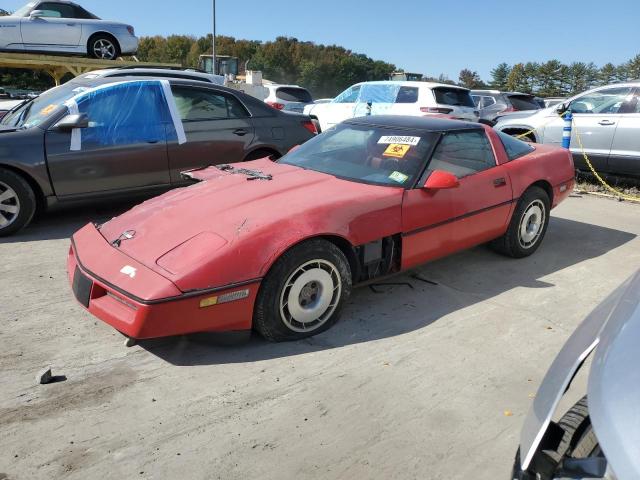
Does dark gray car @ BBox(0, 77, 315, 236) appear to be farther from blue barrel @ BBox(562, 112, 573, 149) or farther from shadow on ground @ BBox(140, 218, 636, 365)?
blue barrel @ BBox(562, 112, 573, 149)

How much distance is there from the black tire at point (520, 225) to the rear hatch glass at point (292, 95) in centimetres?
1353

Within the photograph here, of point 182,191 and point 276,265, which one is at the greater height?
point 182,191

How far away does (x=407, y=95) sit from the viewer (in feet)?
40.3

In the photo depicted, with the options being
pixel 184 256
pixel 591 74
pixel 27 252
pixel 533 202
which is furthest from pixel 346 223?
pixel 591 74

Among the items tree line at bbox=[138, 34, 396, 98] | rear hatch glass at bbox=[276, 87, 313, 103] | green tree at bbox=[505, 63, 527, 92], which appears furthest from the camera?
tree line at bbox=[138, 34, 396, 98]

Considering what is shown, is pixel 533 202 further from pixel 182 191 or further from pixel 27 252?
pixel 27 252

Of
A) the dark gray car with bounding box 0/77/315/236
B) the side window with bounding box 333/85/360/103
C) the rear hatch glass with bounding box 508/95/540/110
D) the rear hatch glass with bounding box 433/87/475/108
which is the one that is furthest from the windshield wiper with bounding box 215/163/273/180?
the rear hatch glass with bounding box 508/95/540/110

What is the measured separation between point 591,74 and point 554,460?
72141 mm

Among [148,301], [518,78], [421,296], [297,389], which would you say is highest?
[518,78]

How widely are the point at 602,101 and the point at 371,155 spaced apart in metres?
6.06

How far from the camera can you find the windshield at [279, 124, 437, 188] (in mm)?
3945

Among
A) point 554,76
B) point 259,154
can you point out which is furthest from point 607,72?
point 259,154

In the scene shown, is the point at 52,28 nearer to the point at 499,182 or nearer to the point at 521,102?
the point at 499,182

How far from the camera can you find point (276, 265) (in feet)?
10.2
